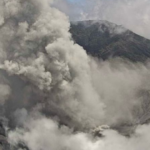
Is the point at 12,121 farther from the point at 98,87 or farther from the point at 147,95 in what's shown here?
the point at 147,95

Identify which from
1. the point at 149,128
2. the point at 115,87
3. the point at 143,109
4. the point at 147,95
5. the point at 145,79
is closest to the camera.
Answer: the point at 149,128

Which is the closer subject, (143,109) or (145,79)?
(143,109)

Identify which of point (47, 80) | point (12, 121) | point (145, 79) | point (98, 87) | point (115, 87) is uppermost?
point (145, 79)

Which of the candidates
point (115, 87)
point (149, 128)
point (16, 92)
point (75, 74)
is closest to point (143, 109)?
point (115, 87)

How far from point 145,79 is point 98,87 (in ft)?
166

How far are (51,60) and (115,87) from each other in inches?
1789

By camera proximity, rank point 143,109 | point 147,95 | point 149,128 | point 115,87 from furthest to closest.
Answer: point 147,95, point 115,87, point 143,109, point 149,128

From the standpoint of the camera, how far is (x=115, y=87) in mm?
99750

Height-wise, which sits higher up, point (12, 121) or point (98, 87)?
point (98, 87)

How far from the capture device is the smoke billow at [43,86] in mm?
56094

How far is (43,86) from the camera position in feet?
184

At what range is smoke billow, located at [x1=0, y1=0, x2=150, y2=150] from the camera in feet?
184

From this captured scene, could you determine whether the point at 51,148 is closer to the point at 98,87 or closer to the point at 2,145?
the point at 2,145

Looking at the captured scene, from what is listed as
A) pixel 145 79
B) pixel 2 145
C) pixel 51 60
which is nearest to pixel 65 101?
pixel 51 60
